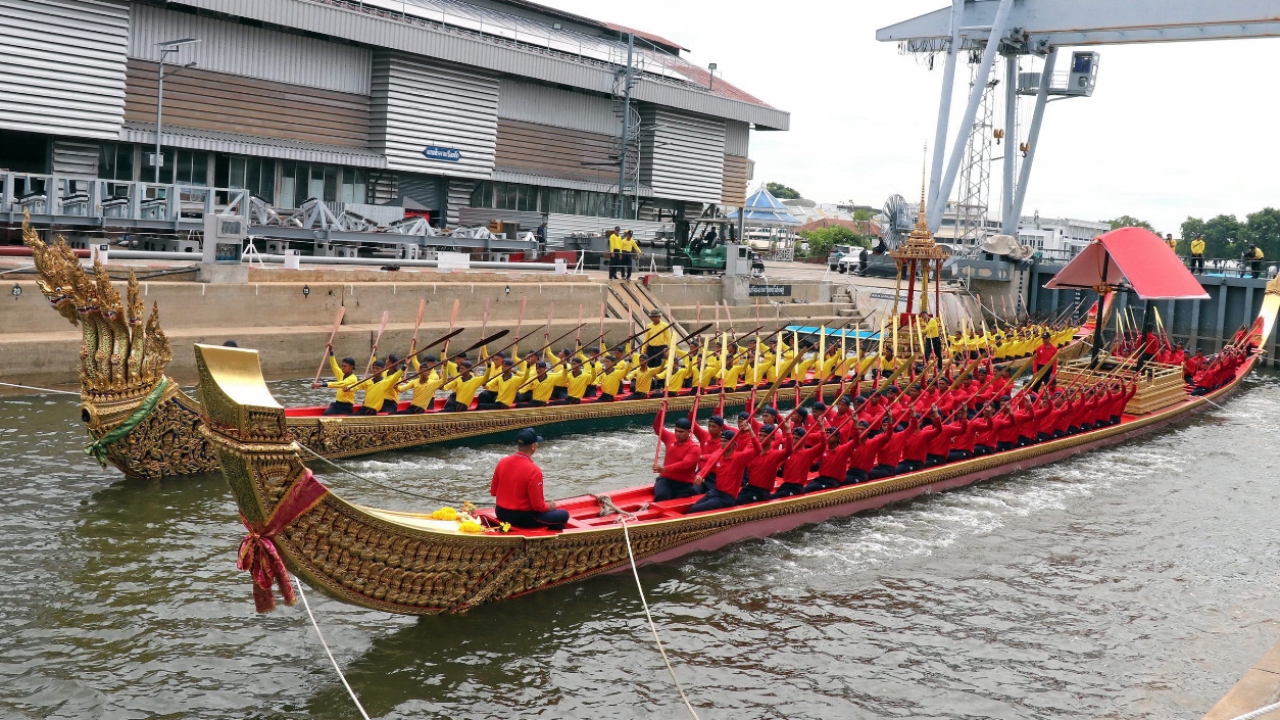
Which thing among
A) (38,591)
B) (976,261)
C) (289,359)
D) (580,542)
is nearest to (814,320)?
(976,261)

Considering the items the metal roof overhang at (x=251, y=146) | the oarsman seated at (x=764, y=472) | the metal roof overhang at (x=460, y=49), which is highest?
the metal roof overhang at (x=460, y=49)

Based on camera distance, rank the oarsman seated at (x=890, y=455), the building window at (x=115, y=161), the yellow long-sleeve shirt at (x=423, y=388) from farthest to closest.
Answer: the building window at (x=115, y=161) → the yellow long-sleeve shirt at (x=423, y=388) → the oarsman seated at (x=890, y=455)

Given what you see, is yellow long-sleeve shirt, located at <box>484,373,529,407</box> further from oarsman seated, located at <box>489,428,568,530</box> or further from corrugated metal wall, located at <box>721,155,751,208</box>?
corrugated metal wall, located at <box>721,155,751,208</box>

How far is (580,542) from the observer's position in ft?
29.5

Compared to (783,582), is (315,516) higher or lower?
higher

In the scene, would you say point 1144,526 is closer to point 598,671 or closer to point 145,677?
point 598,671

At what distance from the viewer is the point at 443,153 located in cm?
3206

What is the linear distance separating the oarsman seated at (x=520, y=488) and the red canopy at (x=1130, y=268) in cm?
1352

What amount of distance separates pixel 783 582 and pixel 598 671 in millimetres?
2625

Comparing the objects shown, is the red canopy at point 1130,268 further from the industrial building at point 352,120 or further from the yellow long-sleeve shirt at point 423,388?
the industrial building at point 352,120

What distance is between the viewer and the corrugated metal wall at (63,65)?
2286 centimetres

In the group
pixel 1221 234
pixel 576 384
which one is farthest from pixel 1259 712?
pixel 1221 234

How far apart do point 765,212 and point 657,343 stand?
32.4 meters

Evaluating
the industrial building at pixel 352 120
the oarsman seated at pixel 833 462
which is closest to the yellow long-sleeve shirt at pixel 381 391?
the oarsman seated at pixel 833 462
